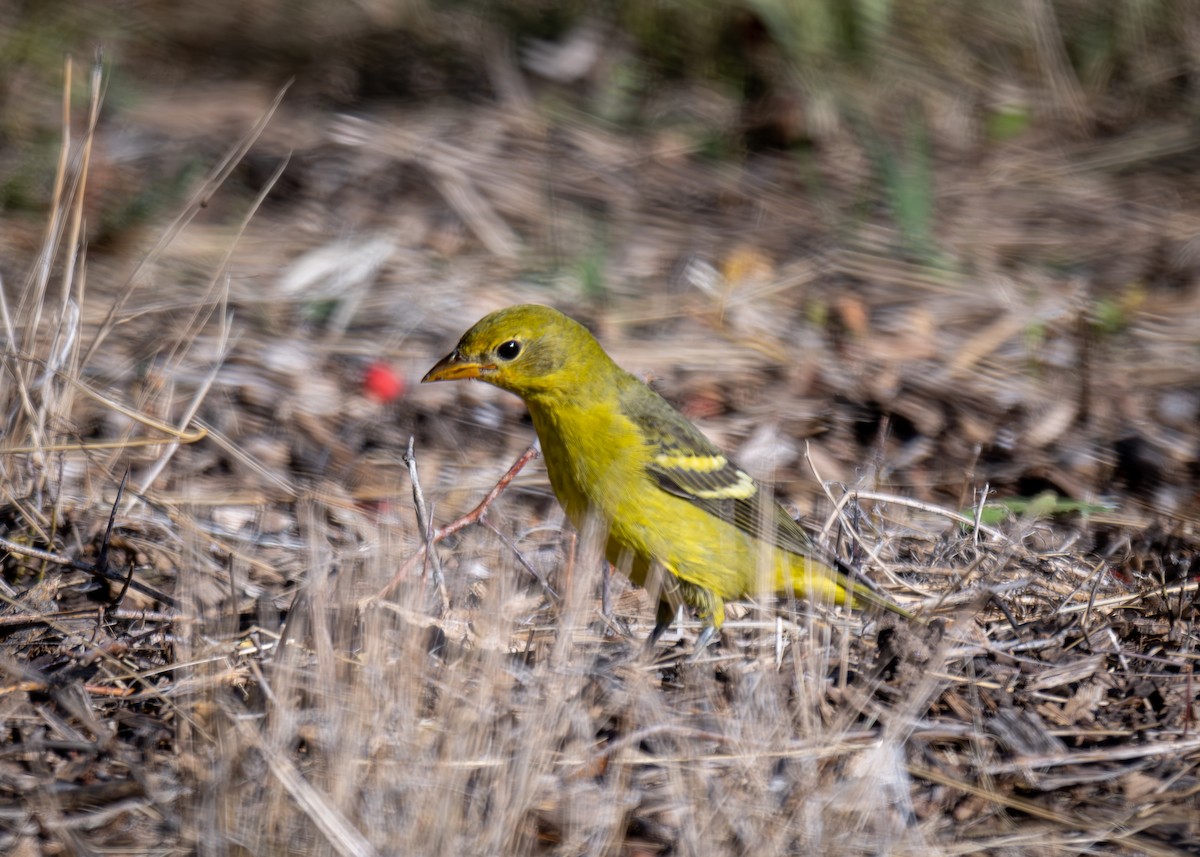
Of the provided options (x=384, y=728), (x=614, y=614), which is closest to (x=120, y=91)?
(x=614, y=614)

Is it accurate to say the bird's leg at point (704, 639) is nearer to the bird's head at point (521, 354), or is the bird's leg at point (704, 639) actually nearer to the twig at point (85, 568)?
the bird's head at point (521, 354)

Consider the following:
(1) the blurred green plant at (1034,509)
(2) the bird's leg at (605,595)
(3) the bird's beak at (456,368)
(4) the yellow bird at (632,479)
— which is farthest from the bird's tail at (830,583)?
(3) the bird's beak at (456,368)

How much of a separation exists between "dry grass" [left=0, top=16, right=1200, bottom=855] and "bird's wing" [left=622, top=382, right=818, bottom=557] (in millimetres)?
201

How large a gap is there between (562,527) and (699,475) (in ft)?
2.29

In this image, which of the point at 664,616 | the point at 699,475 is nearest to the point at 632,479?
the point at 699,475

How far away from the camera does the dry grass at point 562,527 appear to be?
2.69m

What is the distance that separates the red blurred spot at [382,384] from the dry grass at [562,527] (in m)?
0.07

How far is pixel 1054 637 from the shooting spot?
11.9 ft

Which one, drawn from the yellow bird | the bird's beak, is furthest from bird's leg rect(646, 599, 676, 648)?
the bird's beak

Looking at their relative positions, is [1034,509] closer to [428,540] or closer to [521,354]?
[521,354]

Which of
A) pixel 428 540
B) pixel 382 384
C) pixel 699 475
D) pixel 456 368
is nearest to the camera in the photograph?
pixel 428 540

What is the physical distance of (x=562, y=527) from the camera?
4684 millimetres

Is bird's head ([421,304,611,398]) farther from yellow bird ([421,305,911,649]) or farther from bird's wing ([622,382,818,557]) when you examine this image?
bird's wing ([622,382,818,557])

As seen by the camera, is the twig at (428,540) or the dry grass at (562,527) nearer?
the dry grass at (562,527)
